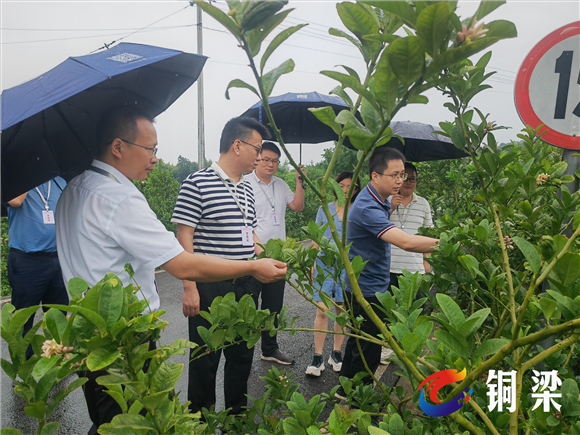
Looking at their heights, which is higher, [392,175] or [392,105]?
[392,105]

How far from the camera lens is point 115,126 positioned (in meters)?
1.73

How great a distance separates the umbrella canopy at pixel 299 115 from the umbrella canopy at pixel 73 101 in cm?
196

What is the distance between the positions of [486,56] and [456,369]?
41.2 inches

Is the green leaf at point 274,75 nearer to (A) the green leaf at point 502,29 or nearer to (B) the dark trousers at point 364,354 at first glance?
(A) the green leaf at point 502,29

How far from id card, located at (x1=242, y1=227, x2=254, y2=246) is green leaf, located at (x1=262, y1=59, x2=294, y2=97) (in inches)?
68.9

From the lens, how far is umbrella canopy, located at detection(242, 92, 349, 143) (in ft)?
13.1

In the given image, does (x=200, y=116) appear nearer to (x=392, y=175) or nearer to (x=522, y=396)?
(x=392, y=175)

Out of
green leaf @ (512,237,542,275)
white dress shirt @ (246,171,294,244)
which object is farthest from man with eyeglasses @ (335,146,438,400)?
green leaf @ (512,237,542,275)

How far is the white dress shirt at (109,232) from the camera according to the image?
5.03ft

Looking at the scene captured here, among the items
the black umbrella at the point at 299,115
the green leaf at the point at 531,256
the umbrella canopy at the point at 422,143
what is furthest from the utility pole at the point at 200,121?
the green leaf at the point at 531,256

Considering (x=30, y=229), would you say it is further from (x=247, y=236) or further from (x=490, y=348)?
(x=490, y=348)

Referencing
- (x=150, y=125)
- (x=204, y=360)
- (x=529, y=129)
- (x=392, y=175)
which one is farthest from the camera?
(x=392, y=175)

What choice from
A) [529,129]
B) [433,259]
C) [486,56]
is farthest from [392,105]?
[529,129]

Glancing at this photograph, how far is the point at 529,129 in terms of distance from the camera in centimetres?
202
